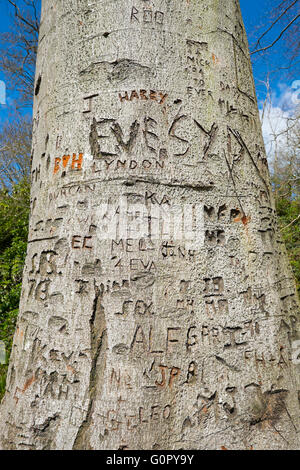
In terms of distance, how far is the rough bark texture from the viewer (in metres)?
1.15

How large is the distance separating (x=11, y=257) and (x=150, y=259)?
17.1ft

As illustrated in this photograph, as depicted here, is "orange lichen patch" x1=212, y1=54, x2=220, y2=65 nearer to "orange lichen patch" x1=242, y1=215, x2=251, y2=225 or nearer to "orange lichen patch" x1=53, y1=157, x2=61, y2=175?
"orange lichen patch" x1=242, y1=215, x2=251, y2=225

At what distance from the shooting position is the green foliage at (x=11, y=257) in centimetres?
441

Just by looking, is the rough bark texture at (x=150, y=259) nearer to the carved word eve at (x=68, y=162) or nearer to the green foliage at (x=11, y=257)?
the carved word eve at (x=68, y=162)

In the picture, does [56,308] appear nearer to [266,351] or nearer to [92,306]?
[92,306]

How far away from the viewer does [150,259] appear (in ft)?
3.99

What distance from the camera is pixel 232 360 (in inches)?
47.6

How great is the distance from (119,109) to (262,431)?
4.12ft

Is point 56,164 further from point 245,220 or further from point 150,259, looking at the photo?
point 245,220

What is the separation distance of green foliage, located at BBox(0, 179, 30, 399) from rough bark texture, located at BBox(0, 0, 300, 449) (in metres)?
→ 2.42

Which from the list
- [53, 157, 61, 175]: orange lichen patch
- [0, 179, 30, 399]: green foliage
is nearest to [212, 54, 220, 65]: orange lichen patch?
[53, 157, 61, 175]: orange lichen patch

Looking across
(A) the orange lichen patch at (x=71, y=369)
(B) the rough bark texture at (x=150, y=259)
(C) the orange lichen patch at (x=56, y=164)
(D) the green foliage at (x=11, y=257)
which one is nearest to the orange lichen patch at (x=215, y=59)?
(B) the rough bark texture at (x=150, y=259)

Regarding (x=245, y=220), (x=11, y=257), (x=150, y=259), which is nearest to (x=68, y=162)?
(x=150, y=259)

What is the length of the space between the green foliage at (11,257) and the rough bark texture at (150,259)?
242 cm
